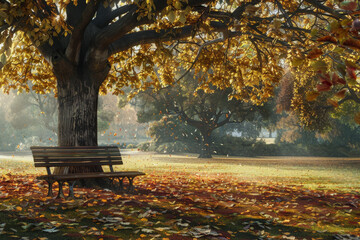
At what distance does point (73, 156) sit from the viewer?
8.00m

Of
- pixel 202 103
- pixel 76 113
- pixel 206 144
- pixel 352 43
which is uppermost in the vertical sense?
pixel 202 103

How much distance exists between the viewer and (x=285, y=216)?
22.0 feet

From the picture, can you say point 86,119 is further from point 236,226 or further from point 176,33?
point 236,226

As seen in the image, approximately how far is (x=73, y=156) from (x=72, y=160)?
0.11 m

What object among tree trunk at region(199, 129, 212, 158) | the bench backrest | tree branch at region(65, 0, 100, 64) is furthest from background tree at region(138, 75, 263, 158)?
the bench backrest

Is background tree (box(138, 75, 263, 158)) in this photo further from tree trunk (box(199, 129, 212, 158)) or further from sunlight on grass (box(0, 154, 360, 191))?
sunlight on grass (box(0, 154, 360, 191))

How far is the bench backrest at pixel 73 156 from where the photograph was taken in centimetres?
737

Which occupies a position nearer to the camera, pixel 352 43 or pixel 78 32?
pixel 352 43

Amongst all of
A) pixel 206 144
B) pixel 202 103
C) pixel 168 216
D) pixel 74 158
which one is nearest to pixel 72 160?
pixel 74 158

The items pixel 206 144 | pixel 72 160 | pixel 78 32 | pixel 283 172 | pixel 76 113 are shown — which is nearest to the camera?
pixel 72 160

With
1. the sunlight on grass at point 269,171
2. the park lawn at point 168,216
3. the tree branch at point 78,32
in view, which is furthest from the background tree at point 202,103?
the park lawn at point 168,216

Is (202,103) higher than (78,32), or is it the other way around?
(202,103)

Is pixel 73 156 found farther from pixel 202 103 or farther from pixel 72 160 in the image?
pixel 202 103

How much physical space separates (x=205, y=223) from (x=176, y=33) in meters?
5.36
